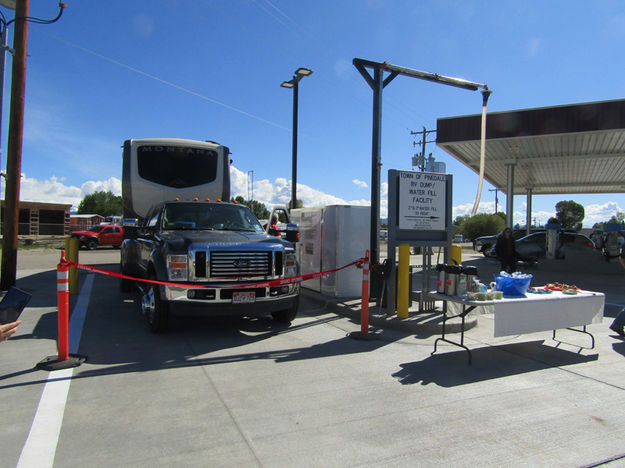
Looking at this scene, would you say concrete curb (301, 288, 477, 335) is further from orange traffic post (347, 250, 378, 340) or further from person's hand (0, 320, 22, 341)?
person's hand (0, 320, 22, 341)

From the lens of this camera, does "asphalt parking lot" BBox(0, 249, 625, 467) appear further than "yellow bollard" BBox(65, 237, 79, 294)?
No

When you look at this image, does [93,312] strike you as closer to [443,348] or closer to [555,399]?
[443,348]

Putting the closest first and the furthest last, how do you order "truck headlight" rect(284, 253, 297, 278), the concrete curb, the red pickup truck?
"truck headlight" rect(284, 253, 297, 278) < the concrete curb < the red pickup truck

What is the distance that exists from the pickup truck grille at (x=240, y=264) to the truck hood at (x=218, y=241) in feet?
0.32

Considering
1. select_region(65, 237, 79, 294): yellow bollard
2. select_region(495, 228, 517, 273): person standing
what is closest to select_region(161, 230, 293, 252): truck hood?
select_region(65, 237, 79, 294): yellow bollard

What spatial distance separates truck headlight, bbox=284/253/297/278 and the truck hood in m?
0.17

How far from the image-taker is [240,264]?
618 centimetres

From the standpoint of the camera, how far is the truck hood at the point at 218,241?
604 cm

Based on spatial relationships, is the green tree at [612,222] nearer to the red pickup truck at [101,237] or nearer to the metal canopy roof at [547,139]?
the metal canopy roof at [547,139]

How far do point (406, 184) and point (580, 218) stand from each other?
10973 centimetres

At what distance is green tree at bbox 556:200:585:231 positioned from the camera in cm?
9550

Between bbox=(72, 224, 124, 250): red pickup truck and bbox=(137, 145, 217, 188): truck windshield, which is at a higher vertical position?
bbox=(137, 145, 217, 188): truck windshield

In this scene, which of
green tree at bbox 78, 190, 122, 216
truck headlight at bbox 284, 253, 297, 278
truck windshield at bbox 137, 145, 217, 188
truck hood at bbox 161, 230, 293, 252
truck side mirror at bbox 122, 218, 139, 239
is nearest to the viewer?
truck hood at bbox 161, 230, 293, 252

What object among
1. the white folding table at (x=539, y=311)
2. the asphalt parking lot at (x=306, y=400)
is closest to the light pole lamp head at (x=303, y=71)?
the asphalt parking lot at (x=306, y=400)
